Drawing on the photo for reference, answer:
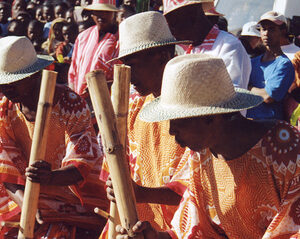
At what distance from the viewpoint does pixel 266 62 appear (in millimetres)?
5633

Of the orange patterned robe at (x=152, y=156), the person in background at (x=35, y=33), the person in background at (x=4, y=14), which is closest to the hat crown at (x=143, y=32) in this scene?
the orange patterned robe at (x=152, y=156)

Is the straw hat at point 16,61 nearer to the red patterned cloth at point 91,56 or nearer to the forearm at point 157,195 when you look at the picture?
the forearm at point 157,195

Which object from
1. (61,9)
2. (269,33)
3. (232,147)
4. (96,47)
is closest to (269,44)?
(269,33)

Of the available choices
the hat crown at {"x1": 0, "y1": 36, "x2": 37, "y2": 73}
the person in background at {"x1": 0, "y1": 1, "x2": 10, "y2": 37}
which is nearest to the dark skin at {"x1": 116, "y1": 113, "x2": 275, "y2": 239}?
the hat crown at {"x1": 0, "y1": 36, "x2": 37, "y2": 73}

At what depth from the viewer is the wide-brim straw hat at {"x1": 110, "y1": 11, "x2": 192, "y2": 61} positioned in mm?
3572

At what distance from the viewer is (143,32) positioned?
3.59 m

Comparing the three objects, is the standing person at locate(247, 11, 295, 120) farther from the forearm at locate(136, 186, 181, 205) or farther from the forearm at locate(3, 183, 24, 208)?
the forearm at locate(3, 183, 24, 208)

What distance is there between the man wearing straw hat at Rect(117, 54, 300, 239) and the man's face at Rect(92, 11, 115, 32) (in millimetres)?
3766

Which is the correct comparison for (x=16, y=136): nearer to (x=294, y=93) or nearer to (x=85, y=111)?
(x=85, y=111)

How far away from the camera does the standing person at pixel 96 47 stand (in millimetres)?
6379

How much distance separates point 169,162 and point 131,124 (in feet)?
1.37

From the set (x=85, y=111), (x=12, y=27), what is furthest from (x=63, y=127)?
(x=12, y=27)

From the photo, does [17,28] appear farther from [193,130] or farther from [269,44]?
[193,130]

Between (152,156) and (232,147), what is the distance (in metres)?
1.00
